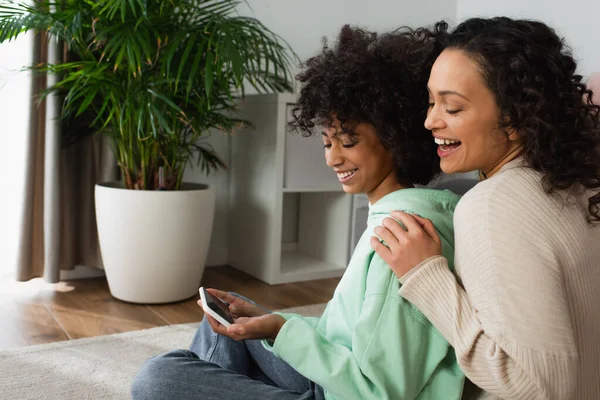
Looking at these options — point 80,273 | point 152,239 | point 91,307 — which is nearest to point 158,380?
point 152,239

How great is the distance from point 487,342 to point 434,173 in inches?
17.3

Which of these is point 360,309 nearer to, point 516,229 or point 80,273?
point 516,229

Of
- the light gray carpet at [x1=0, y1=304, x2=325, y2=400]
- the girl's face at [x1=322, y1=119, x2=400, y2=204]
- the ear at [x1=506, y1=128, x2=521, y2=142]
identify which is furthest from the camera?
the light gray carpet at [x1=0, y1=304, x2=325, y2=400]

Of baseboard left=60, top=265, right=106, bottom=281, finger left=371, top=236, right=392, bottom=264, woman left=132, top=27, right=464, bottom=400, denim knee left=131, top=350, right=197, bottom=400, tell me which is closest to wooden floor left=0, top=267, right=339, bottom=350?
baseboard left=60, top=265, right=106, bottom=281

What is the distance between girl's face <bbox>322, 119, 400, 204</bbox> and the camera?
3.39 ft

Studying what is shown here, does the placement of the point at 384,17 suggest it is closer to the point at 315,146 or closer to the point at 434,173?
the point at 315,146

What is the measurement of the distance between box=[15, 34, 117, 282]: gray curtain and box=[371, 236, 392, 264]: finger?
5.79 ft

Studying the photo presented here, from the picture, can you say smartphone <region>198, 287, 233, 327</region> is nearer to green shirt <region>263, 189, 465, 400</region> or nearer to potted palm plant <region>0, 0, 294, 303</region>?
green shirt <region>263, 189, 465, 400</region>

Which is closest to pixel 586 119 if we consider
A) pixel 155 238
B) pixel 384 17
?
pixel 155 238

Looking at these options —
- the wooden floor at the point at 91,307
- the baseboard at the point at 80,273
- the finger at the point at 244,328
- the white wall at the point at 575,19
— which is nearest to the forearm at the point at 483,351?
the finger at the point at 244,328

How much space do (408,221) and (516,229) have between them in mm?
152

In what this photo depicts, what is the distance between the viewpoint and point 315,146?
2.60m

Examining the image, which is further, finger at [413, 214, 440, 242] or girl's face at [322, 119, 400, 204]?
girl's face at [322, 119, 400, 204]

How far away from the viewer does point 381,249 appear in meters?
0.78
